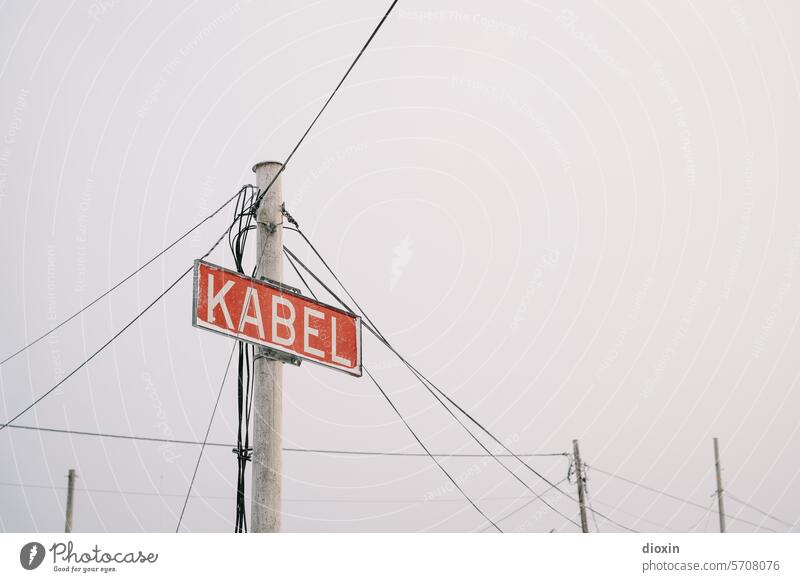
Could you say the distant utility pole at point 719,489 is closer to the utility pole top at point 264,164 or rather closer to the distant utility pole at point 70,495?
the distant utility pole at point 70,495

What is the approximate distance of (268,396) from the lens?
8391 millimetres

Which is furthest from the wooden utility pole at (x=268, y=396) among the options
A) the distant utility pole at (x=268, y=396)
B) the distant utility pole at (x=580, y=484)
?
the distant utility pole at (x=580, y=484)

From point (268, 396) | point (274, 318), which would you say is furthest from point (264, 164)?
point (268, 396)

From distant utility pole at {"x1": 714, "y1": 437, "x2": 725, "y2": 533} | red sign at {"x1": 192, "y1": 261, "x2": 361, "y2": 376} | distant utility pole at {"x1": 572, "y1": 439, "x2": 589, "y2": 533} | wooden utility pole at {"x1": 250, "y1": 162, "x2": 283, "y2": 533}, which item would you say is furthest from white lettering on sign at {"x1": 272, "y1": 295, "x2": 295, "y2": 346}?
distant utility pole at {"x1": 714, "y1": 437, "x2": 725, "y2": 533}

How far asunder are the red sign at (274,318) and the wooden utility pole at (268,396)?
0.15m

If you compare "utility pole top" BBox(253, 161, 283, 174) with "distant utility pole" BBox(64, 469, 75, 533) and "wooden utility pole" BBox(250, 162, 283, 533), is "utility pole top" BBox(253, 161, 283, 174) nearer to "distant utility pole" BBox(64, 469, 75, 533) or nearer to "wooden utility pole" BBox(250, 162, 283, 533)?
"wooden utility pole" BBox(250, 162, 283, 533)
